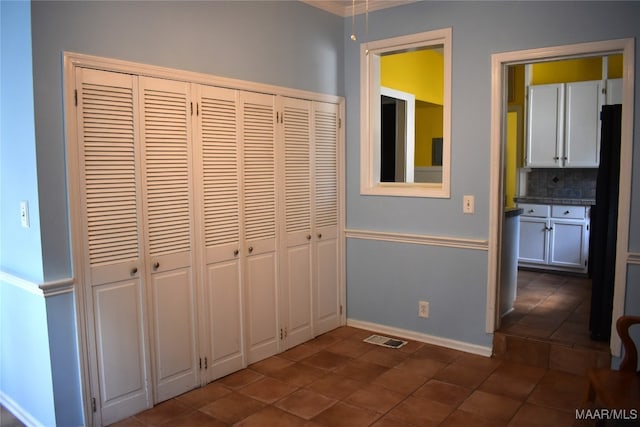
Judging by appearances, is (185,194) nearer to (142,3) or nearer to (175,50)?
(175,50)

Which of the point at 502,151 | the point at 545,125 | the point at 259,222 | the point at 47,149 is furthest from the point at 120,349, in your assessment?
the point at 545,125

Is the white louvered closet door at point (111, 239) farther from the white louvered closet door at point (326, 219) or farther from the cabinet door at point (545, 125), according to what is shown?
the cabinet door at point (545, 125)

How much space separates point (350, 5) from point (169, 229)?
2399mm

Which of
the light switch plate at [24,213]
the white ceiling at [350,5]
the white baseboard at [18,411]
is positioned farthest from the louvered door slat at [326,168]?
the white baseboard at [18,411]

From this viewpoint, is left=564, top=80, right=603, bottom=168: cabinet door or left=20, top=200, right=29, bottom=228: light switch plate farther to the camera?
left=564, top=80, right=603, bottom=168: cabinet door

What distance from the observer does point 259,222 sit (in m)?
3.47

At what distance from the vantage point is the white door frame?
9.76ft

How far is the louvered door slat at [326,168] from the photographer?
3.94m

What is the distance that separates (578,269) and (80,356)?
5130mm

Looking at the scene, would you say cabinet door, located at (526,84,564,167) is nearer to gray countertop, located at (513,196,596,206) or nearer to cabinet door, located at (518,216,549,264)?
gray countertop, located at (513,196,596,206)

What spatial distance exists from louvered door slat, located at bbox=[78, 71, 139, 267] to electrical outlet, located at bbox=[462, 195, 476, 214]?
227 centimetres

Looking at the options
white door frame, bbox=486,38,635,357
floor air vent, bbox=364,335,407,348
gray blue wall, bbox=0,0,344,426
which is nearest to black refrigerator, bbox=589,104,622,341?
white door frame, bbox=486,38,635,357

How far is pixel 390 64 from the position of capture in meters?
4.85

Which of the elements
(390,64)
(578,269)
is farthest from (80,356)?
(578,269)
